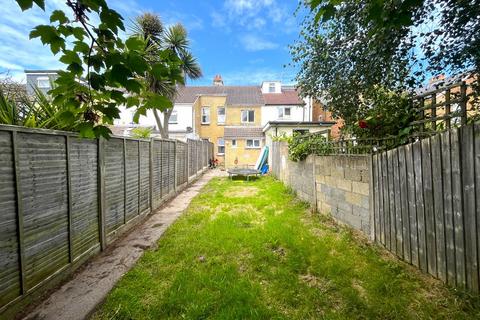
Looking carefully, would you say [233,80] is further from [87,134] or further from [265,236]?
[87,134]

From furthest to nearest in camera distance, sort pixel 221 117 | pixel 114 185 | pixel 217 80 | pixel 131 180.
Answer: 1. pixel 217 80
2. pixel 221 117
3. pixel 131 180
4. pixel 114 185

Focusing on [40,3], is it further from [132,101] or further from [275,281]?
[275,281]

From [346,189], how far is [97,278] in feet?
14.8

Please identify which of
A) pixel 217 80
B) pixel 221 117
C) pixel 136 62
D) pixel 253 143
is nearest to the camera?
pixel 136 62

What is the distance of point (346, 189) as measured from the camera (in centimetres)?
507

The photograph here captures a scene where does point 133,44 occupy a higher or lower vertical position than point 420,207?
higher

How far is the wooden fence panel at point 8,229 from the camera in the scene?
2.38 meters

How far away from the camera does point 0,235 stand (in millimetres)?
2350

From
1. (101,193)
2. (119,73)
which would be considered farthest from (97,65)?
(101,193)

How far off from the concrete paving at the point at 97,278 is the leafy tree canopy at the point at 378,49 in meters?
3.76

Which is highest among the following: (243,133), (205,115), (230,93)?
(230,93)

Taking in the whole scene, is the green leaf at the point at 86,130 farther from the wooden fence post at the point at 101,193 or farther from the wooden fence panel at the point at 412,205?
the wooden fence panel at the point at 412,205

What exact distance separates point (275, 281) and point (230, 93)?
25.6m

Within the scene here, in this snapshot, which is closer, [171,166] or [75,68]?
[75,68]
